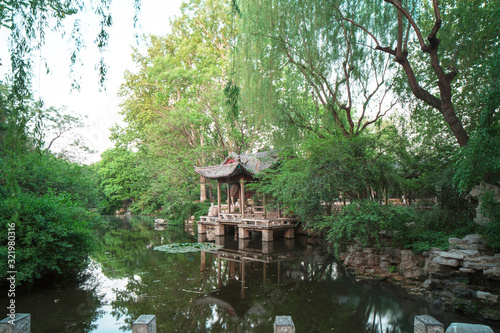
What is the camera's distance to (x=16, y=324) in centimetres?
224

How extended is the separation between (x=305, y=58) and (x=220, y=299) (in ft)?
20.8

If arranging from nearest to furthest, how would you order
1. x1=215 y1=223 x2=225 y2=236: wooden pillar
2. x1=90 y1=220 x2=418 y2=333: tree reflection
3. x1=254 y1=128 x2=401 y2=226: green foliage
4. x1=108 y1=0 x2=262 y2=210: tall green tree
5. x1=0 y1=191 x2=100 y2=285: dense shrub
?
x1=90 y1=220 x2=418 y2=333: tree reflection
x1=0 y1=191 x2=100 y2=285: dense shrub
x1=254 y1=128 x2=401 y2=226: green foliage
x1=215 y1=223 x2=225 y2=236: wooden pillar
x1=108 y1=0 x2=262 y2=210: tall green tree

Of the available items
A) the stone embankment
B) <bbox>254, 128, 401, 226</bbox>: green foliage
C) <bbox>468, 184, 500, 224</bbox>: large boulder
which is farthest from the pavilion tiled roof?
<bbox>468, 184, 500, 224</bbox>: large boulder

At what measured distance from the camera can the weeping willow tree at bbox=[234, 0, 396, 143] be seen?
24.8 feet

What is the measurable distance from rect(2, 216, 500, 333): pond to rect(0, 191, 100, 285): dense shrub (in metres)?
0.56

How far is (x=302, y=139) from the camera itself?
31.1 ft

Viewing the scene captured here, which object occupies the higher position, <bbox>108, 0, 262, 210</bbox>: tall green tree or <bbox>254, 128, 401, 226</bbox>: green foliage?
<bbox>108, 0, 262, 210</bbox>: tall green tree

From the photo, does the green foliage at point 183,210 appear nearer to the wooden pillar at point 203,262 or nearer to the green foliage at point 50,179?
the green foliage at point 50,179

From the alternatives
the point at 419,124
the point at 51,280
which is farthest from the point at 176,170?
the point at 419,124

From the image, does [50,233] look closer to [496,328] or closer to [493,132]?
[496,328]

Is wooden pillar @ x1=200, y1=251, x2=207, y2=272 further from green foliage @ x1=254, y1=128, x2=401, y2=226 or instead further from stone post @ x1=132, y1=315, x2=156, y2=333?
stone post @ x1=132, y1=315, x2=156, y2=333

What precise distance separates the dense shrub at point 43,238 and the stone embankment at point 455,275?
5.95 metres

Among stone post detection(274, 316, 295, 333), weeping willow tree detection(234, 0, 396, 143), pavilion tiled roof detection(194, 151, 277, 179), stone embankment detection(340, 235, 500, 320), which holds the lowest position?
stone embankment detection(340, 235, 500, 320)

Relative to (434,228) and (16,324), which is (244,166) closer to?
(434,228)
